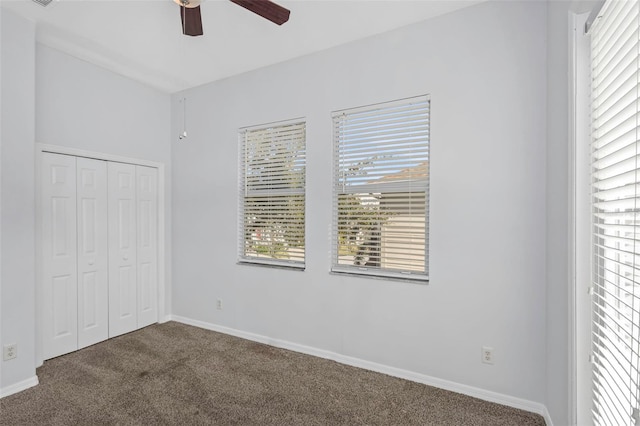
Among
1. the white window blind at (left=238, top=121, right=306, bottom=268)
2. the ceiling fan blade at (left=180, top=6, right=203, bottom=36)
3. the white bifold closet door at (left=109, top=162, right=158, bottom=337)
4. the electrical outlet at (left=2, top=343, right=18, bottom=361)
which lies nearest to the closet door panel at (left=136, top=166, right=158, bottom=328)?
the white bifold closet door at (left=109, top=162, right=158, bottom=337)

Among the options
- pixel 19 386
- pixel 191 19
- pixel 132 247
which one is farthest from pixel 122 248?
pixel 191 19

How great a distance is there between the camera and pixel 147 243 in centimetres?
402

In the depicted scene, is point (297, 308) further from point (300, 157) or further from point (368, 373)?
point (300, 157)

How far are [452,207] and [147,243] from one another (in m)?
3.42

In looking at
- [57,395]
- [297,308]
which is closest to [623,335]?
[297,308]

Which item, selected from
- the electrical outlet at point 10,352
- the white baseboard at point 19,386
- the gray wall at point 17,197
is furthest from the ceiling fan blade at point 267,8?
the white baseboard at point 19,386

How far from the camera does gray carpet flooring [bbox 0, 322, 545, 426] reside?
223 centimetres

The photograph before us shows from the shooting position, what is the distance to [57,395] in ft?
8.21

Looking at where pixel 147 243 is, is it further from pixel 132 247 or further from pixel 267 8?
pixel 267 8

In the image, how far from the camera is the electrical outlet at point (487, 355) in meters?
2.45

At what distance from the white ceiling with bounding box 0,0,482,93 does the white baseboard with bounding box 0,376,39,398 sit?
112 inches

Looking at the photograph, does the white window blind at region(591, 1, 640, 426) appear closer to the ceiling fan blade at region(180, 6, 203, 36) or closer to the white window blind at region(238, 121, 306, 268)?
the ceiling fan blade at region(180, 6, 203, 36)

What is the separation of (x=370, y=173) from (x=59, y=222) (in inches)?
116

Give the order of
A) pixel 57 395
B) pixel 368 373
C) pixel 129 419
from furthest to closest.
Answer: pixel 368 373, pixel 57 395, pixel 129 419
